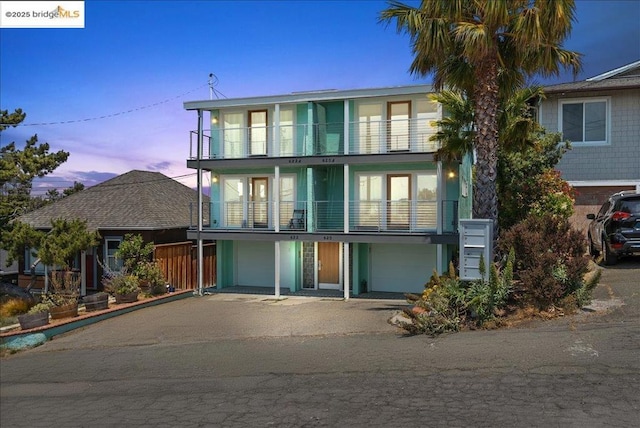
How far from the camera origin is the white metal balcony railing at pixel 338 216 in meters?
18.8

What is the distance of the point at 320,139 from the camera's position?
66.9 ft

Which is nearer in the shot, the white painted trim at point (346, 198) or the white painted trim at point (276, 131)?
the white painted trim at point (346, 198)

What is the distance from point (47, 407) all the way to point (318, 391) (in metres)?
3.69

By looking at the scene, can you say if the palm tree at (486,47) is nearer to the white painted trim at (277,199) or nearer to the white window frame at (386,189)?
the white window frame at (386,189)

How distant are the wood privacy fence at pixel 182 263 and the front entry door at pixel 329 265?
16.5 feet

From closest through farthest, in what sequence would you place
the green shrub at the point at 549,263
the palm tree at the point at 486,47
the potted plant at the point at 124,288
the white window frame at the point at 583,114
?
the green shrub at the point at 549,263, the palm tree at the point at 486,47, the potted plant at the point at 124,288, the white window frame at the point at 583,114

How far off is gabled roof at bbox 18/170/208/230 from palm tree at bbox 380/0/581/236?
12.3m

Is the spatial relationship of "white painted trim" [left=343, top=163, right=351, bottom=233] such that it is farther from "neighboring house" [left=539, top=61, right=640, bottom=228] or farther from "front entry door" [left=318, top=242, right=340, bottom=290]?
"neighboring house" [left=539, top=61, right=640, bottom=228]

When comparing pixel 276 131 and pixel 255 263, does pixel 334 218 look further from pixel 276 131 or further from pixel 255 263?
pixel 255 263

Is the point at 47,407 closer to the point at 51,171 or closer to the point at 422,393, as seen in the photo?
the point at 422,393

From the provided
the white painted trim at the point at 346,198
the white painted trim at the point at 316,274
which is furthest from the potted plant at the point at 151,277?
the white painted trim at the point at 346,198

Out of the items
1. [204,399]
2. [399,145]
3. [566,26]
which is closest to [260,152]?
[399,145]

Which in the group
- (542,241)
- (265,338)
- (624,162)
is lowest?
(265,338)

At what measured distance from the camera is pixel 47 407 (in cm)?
729
